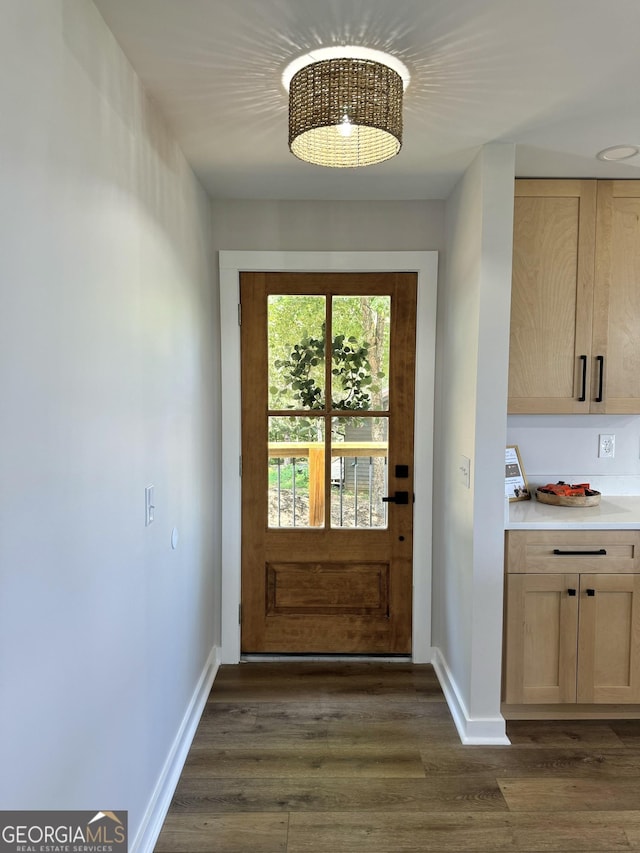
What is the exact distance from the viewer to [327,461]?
304cm

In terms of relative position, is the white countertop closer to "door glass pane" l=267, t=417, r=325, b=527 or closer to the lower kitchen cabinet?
the lower kitchen cabinet

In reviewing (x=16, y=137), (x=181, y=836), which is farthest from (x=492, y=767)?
(x=16, y=137)

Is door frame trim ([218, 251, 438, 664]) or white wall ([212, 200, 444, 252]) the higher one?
white wall ([212, 200, 444, 252])

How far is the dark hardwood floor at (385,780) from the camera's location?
74.1 inches

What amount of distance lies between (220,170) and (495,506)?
6.15ft

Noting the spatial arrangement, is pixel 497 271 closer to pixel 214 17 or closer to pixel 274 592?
pixel 214 17

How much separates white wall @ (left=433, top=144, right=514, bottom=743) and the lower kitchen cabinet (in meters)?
0.11

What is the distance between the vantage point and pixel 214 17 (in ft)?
A: 4.76

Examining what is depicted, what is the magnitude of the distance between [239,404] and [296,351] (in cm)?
41

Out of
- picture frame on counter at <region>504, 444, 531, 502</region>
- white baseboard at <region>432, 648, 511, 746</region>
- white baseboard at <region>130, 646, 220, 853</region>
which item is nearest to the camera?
white baseboard at <region>130, 646, 220, 853</region>

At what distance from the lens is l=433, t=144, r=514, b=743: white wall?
2275 millimetres

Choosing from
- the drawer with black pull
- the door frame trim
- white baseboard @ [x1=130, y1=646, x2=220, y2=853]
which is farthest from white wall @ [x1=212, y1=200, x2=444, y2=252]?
white baseboard @ [x1=130, y1=646, x2=220, y2=853]

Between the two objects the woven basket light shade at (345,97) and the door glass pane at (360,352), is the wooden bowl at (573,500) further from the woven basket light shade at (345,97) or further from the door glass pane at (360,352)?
the woven basket light shade at (345,97)

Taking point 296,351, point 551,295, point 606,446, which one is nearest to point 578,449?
point 606,446
